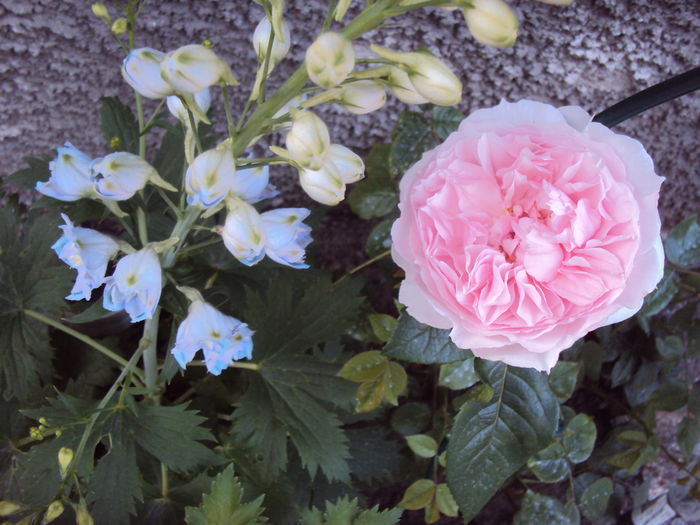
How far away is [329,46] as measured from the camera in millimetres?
451

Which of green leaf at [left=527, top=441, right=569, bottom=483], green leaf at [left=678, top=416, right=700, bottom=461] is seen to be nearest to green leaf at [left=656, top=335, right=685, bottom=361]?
green leaf at [left=678, top=416, right=700, bottom=461]

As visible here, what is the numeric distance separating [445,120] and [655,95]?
0.33m

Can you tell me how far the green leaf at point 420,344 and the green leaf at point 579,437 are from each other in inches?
14.8

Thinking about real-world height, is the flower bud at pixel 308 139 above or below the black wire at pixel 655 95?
above

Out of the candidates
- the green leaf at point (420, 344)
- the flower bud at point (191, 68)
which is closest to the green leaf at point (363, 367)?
the green leaf at point (420, 344)

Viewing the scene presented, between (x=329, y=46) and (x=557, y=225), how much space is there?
0.86 ft

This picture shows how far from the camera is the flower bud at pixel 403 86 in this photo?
526mm

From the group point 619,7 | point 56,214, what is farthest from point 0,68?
point 619,7

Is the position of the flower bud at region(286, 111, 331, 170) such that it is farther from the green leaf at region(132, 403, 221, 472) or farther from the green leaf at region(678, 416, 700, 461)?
the green leaf at region(678, 416, 700, 461)

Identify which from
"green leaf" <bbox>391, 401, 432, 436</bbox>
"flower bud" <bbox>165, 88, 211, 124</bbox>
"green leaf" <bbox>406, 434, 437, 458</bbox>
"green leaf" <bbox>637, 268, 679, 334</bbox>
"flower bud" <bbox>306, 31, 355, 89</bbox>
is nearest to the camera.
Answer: "flower bud" <bbox>306, 31, 355, 89</bbox>

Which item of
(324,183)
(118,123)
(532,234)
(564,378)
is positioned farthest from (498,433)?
(118,123)

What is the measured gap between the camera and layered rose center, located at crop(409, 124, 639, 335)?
56 centimetres

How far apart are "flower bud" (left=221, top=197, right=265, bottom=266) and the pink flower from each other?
5.2 inches

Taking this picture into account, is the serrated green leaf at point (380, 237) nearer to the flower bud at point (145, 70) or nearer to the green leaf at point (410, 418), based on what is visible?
the green leaf at point (410, 418)
